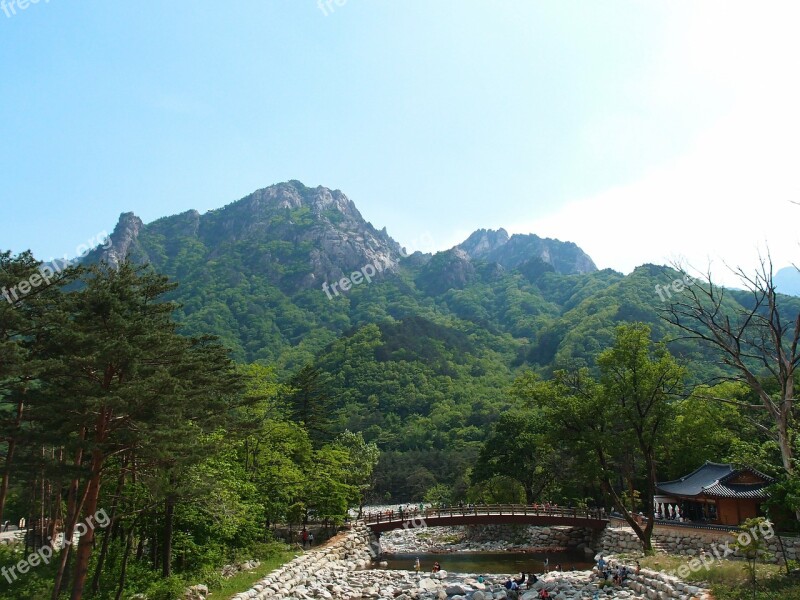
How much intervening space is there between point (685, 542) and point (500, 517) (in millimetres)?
10322

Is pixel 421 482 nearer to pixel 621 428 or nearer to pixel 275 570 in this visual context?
pixel 621 428

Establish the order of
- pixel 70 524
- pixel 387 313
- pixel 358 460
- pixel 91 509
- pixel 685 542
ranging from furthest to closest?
pixel 387 313 < pixel 358 460 < pixel 685 542 < pixel 70 524 < pixel 91 509

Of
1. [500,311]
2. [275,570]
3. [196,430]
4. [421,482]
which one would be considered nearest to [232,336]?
[421,482]

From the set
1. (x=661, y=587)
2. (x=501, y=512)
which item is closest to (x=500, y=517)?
(x=501, y=512)

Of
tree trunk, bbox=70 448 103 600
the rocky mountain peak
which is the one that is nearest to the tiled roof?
tree trunk, bbox=70 448 103 600

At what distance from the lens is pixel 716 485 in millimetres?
26266

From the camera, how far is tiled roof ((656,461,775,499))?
24.8 meters

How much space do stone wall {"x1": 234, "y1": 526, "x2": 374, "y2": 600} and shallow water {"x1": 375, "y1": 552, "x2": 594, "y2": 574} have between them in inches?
73.4

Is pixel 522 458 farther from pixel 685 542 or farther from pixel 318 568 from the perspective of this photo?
pixel 318 568

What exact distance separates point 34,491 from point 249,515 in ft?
27.7

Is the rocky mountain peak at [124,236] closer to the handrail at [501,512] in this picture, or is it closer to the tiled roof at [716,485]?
the handrail at [501,512]

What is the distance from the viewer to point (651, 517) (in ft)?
78.0

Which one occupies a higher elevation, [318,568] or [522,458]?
[522,458]

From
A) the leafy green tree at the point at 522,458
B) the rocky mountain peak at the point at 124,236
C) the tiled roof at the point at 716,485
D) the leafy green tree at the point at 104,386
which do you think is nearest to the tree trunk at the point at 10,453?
the leafy green tree at the point at 104,386
